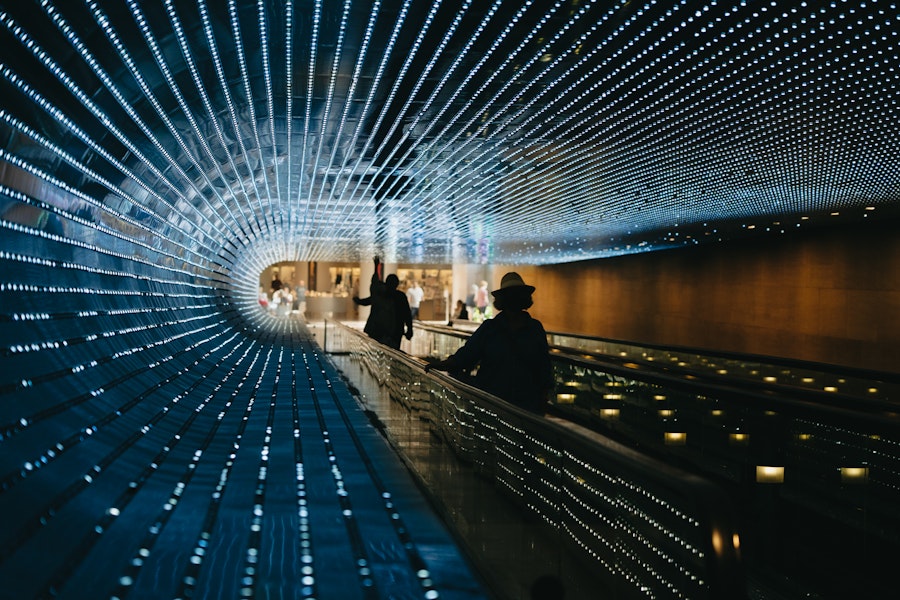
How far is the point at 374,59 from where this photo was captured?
648 centimetres

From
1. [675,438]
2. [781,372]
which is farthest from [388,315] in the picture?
[675,438]

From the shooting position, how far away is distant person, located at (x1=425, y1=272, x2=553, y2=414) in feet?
17.7

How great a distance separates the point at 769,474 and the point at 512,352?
170 centimetres

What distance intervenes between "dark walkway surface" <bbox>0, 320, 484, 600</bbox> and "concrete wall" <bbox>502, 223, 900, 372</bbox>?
37.3 feet

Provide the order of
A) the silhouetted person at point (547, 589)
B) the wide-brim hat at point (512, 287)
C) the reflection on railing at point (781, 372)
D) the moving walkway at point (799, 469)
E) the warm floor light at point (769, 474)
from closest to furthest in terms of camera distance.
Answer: the silhouetted person at point (547, 589) → the moving walkway at point (799, 469) → the warm floor light at point (769, 474) → the wide-brim hat at point (512, 287) → the reflection on railing at point (781, 372)

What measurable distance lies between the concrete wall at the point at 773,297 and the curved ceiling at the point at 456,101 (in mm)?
1891

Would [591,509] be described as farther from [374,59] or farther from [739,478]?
[374,59]

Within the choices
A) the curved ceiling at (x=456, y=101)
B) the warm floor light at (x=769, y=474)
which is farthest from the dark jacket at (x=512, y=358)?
the curved ceiling at (x=456, y=101)

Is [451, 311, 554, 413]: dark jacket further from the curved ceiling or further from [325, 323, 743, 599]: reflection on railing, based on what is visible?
the curved ceiling

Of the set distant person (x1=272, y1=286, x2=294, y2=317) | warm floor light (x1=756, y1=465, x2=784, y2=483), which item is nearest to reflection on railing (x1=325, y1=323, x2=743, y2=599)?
warm floor light (x1=756, y1=465, x2=784, y2=483)

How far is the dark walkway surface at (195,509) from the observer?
11.8 feet

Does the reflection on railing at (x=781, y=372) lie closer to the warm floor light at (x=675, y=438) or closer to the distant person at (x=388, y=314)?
the warm floor light at (x=675, y=438)

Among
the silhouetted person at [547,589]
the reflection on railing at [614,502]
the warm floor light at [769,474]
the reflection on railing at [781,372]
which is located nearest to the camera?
the silhouetted person at [547,589]

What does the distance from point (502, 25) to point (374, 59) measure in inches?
48.2
